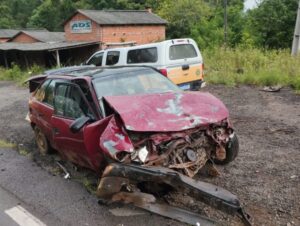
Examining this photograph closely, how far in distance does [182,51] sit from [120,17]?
2282 cm

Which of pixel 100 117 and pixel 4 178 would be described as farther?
pixel 4 178

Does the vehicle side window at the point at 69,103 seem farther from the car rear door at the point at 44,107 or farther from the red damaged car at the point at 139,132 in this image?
the car rear door at the point at 44,107

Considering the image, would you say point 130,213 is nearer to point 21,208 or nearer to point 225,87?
point 21,208

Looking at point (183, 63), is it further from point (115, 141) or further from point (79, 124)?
point (115, 141)

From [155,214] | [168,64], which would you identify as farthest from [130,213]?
[168,64]

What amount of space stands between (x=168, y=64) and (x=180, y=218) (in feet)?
22.1

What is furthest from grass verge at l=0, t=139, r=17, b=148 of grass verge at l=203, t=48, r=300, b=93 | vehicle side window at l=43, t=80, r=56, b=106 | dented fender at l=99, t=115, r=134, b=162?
grass verge at l=203, t=48, r=300, b=93

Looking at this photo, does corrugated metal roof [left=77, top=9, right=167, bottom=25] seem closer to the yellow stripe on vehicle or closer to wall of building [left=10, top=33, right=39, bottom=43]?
wall of building [left=10, top=33, right=39, bottom=43]

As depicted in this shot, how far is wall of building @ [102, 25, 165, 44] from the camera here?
29922 mm

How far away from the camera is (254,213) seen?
4238 mm

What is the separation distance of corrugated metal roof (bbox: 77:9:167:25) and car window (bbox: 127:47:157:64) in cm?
1845

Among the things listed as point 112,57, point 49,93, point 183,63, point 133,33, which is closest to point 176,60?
point 183,63

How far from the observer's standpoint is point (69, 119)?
18.1ft

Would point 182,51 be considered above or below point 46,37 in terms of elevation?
above
